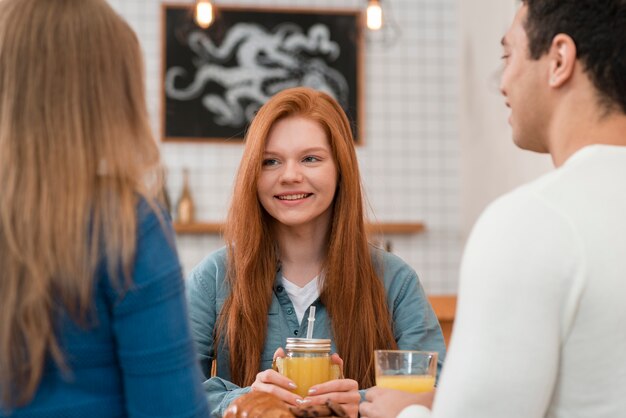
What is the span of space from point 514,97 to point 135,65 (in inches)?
21.4

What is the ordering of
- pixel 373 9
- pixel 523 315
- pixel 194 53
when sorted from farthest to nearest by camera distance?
pixel 194 53
pixel 373 9
pixel 523 315

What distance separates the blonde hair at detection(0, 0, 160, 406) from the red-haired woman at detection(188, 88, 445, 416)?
0.99m

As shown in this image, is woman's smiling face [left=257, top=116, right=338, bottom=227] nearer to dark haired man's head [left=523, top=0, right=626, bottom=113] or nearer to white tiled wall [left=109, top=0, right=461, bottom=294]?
dark haired man's head [left=523, top=0, right=626, bottom=113]

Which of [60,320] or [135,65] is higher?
[135,65]

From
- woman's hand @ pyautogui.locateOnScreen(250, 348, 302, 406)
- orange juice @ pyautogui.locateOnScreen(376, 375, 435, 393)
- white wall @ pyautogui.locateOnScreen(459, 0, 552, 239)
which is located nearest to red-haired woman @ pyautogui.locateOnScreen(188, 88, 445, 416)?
woman's hand @ pyautogui.locateOnScreen(250, 348, 302, 406)

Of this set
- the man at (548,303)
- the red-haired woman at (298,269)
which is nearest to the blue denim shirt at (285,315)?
the red-haired woman at (298,269)

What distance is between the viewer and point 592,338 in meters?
1.07

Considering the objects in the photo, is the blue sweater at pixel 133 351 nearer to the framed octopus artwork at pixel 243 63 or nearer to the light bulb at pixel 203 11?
the light bulb at pixel 203 11

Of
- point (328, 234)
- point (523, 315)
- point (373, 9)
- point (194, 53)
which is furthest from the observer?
point (194, 53)

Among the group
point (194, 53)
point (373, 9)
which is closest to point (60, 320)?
point (373, 9)

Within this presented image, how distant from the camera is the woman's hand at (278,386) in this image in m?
1.63

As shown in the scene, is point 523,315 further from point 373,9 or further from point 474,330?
point 373,9

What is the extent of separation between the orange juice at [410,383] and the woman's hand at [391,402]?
5 cm

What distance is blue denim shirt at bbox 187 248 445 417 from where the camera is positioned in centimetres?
205
